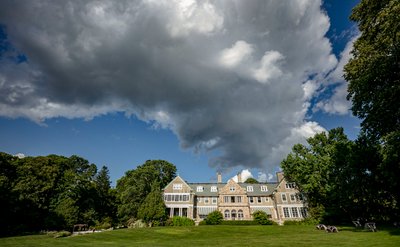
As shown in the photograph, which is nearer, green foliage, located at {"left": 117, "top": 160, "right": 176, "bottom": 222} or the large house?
green foliage, located at {"left": 117, "top": 160, "right": 176, "bottom": 222}

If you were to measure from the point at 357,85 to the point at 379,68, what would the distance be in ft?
5.91

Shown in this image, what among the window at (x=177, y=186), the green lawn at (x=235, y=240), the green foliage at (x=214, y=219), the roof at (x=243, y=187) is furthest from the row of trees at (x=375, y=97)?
the window at (x=177, y=186)

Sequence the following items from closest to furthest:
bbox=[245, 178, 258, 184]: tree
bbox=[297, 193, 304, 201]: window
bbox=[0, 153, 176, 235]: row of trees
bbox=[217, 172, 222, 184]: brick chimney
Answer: bbox=[0, 153, 176, 235]: row of trees < bbox=[297, 193, 304, 201]: window < bbox=[217, 172, 222, 184]: brick chimney < bbox=[245, 178, 258, 184]: tree

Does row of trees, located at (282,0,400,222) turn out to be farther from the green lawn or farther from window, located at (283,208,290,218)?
window, located at (283,208,290,218)

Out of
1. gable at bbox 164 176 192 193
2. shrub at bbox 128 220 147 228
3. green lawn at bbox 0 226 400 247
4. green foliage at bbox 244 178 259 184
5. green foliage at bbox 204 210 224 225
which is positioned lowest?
green lawn at bbox 0 226 400 247

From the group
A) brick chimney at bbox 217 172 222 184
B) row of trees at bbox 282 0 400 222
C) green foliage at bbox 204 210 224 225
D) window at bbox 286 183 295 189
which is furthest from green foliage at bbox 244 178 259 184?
row of trees at bbox 282 0 400 222

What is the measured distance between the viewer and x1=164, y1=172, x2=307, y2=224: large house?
4866 cm

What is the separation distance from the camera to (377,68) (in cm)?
1631

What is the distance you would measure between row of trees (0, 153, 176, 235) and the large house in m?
7.24

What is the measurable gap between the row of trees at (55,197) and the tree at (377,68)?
34249 mm

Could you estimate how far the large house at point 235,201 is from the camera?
48656 mm

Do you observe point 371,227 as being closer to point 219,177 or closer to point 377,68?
point 377,68

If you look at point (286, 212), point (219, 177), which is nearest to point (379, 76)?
point (286, 212)

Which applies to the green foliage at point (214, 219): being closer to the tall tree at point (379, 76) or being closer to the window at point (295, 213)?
the window at point (295, 213)
